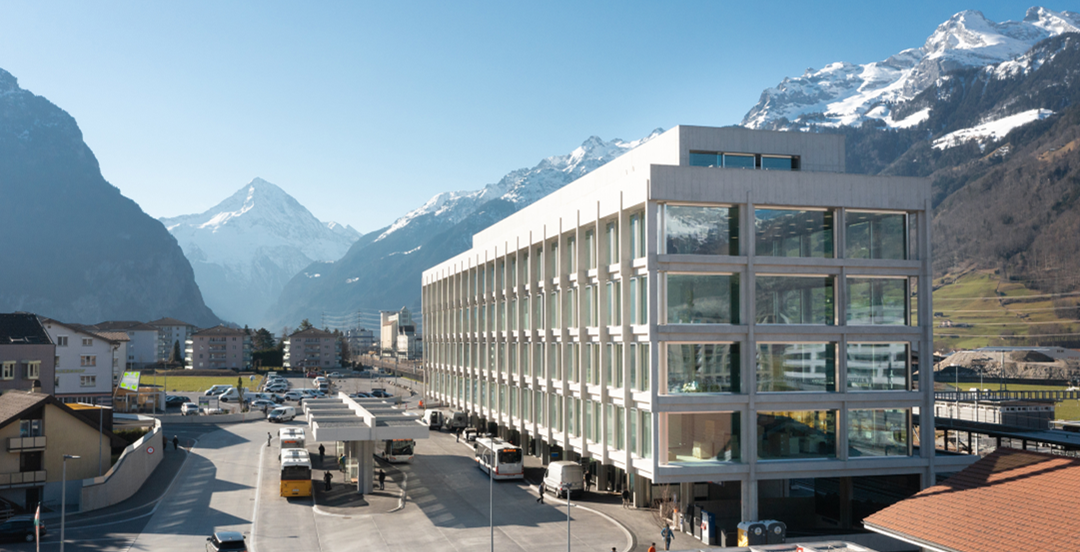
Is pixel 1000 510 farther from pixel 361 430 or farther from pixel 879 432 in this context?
pixel 361 430

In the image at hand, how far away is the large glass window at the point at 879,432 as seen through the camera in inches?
1715

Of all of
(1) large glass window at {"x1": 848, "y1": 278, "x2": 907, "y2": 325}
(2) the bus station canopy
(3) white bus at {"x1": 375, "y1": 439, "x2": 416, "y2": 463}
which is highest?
(1) large glass window at {"x1": 848, "y1": 278, "x2": 907, "y2": 325}

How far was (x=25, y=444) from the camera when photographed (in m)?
52.8

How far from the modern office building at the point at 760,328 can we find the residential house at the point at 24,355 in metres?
69.8

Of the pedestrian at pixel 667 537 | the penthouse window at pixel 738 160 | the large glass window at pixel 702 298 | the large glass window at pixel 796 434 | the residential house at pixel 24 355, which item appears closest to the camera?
the pedestrian at pixel 667 537

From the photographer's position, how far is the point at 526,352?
2562 inches

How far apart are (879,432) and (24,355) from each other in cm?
8726

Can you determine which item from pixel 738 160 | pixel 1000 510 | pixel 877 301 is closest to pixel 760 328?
pixel 877 301

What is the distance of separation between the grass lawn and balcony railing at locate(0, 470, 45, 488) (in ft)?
339

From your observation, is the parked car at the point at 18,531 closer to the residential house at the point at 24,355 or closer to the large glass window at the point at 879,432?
the large glass window at the point at 879,432

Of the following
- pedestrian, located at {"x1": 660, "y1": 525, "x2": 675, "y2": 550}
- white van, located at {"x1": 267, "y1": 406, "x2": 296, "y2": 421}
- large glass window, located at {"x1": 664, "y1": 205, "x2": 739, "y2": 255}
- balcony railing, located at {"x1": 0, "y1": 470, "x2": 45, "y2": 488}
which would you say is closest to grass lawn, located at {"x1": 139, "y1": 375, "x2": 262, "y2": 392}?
white van, located at {"x1": 267, "y1": 406, "x2": 296, "y2": 421}

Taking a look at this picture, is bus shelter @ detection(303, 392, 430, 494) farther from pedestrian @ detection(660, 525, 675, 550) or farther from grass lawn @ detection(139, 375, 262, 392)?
grass lawn @ detection(139, 375, 262, 392)

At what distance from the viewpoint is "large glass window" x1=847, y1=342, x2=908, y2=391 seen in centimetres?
4391

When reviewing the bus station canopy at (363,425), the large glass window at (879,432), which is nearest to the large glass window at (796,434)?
the large glass window at (879,432)
